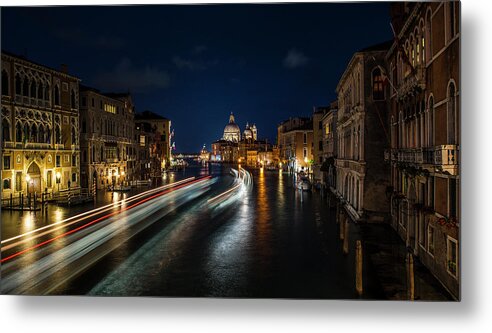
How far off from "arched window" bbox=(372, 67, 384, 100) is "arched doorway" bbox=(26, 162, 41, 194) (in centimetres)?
2119

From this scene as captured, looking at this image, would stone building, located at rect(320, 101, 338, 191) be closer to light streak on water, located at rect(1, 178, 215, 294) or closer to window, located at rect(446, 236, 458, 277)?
light streak on water, located at rect(1, 178, 215, 294)

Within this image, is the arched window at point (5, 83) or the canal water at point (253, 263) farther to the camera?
the arched window at point (5, 83)

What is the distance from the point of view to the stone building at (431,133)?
31.5ft

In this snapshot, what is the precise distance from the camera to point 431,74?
461 inches

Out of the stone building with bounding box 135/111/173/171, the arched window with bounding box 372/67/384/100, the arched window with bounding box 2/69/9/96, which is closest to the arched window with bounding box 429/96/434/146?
the arched window with bounding box 372/67/384/100

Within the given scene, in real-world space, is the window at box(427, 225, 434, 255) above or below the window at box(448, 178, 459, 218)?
below

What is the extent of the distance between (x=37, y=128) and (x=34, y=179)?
359 centimetres

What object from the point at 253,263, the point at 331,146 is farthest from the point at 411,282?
the point at 331,146

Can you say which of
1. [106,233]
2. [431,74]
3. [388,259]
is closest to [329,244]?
[388,259]

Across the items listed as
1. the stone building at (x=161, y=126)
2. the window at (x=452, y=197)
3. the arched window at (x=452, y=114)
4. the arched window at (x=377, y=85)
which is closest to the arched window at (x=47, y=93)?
the arched window at (x=377, y=85)

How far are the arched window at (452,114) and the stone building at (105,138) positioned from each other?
3283 cm

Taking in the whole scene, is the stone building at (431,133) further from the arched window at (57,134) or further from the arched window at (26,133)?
the arched window at (57,134)

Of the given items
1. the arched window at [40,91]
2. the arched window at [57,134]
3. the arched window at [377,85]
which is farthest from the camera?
the arched window at [57,134]

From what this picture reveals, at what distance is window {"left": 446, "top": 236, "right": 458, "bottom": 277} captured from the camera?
9.45 meters
